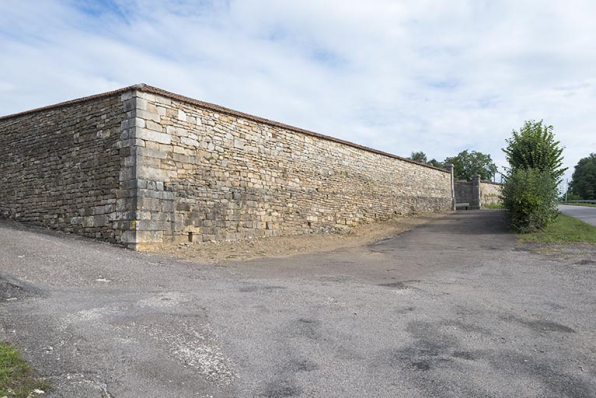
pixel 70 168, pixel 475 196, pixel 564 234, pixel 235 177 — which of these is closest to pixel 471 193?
pixel 475 196

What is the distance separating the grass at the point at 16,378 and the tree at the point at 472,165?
2095 inches

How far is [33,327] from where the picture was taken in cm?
484

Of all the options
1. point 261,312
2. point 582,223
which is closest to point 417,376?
point 261,312

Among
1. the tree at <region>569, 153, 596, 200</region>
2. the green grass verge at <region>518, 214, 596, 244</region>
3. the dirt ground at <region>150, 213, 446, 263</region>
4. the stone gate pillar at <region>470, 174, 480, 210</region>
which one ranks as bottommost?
the dirt ground at <region>150, 213, 446, 263</region>

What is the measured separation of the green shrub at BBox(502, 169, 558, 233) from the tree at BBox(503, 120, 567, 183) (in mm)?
5138

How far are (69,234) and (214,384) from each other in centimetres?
1016

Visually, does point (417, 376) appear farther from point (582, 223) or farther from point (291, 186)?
Answer: point (582, 223)

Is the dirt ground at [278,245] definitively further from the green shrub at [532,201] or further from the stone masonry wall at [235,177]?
the green shrub at [532,201]

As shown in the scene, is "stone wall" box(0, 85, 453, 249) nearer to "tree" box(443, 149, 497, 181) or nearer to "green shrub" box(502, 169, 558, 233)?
"green shrub" box(502, 169, 558, 233)

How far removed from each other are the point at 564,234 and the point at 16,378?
1592cm

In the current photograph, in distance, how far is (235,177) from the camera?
540 inches

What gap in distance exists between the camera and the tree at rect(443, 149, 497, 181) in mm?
52531

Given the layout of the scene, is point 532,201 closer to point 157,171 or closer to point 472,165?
point 157,171

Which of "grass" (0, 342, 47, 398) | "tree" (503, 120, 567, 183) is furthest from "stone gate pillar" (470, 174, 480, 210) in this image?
"grass" (0, 342, 47, 398)
